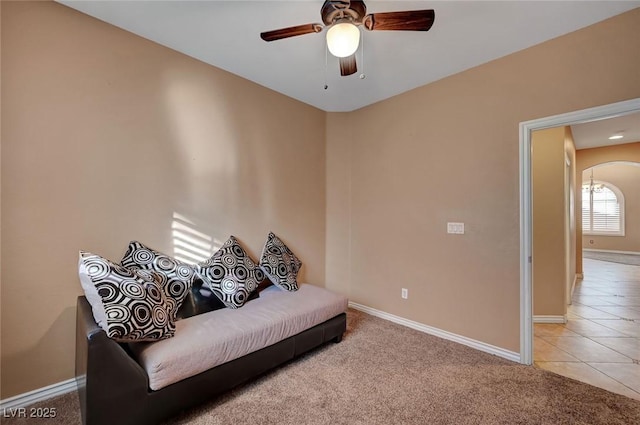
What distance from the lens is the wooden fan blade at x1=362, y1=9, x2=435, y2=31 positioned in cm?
158

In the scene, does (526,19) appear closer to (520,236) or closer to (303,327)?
(520,236)

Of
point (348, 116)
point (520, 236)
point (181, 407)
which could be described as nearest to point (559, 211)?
point (520, 236)

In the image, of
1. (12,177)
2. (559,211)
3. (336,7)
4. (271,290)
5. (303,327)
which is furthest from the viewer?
(559,211)

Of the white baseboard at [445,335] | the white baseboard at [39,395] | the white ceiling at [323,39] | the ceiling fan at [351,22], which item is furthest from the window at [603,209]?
the white baseboard at [39,395]

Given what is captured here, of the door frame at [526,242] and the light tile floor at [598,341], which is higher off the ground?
the door frame at [526,242]

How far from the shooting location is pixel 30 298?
6.10ft

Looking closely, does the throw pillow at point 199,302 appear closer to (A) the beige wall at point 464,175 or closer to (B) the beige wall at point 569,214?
(A) the beige wall at point 464,175

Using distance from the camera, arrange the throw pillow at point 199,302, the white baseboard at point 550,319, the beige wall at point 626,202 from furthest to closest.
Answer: the beige wall at point 626,202 < the white baseboard at point 550,319 < the throw pillow at point 199,302

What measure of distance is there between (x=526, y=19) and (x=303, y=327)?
3059mm

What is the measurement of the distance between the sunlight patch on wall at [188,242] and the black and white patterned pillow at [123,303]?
676mm

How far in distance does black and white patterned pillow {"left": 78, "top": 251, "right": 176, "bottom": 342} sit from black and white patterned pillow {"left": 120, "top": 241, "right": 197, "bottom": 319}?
1.07ft

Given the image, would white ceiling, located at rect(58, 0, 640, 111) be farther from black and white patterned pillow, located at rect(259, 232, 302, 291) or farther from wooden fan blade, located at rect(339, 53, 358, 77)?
black and white patterned pillow, located at rect(259, 232, 302, 291)

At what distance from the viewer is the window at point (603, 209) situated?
8.62 meters

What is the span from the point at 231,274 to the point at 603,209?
39.6 feet
